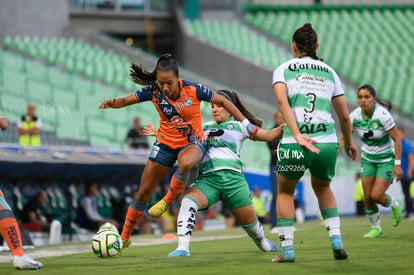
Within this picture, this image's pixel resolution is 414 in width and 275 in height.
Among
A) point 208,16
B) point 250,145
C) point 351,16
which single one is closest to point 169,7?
point 208,16

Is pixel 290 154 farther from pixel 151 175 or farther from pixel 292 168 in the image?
pixel 151 175

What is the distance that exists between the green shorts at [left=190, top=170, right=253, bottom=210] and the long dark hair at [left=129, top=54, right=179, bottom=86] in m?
1.25

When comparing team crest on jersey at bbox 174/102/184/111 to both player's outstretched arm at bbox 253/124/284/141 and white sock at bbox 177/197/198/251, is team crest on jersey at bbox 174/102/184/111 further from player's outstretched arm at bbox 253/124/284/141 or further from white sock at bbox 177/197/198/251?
white sock at bbox 177/197/198/251

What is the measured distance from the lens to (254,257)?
8812mm

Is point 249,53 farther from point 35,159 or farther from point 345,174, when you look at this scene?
point 35,159

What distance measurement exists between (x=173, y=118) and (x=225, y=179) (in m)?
0.91

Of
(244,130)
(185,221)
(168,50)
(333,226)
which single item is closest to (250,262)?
(333,226)

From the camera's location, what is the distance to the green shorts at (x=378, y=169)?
12241 millimetres

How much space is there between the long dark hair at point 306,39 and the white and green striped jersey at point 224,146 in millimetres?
1946

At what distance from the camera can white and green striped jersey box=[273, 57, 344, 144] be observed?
752 cm

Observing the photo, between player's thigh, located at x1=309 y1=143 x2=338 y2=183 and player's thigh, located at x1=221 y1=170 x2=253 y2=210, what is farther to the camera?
player's thigh, located at x1=221 y1=170 x2=253 y2=210

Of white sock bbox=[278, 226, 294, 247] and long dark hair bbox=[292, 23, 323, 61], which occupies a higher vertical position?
long dark hair bbox=[292, 23, 323, 61]

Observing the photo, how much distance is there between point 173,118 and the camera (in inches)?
369

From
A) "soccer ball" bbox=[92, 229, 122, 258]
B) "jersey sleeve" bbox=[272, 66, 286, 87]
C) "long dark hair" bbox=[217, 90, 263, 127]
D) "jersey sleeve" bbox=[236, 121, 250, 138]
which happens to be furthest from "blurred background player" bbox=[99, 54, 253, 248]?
"jersey sleeve" bbox=[272, 66, 286, 87]
